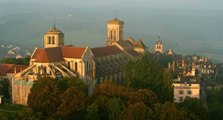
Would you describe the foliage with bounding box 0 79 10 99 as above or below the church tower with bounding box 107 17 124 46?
below

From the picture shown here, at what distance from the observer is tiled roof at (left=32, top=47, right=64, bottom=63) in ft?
149

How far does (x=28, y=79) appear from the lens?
44.6 meters

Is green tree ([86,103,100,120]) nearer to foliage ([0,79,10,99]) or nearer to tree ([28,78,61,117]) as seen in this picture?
tree ([28,78,61,117])

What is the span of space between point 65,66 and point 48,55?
285cm

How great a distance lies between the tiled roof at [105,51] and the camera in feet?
179

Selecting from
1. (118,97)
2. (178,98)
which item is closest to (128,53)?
(178,98)

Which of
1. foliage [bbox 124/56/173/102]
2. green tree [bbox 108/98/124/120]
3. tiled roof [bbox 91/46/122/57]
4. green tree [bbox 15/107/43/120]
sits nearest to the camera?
green tree [bbox 15/107/43/120]

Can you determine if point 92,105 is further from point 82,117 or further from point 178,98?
point 178,98

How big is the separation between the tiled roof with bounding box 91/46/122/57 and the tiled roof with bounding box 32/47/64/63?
7099mm

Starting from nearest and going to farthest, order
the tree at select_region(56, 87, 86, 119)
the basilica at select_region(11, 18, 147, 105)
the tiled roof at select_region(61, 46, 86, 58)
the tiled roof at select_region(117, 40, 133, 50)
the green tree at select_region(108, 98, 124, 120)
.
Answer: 1. the green tree at select_region(108, 98, 124, 120)
2. the tree at select_region(56, 87, 86, 119)
3. the basilica at select_region(11, 18, 147, 105)
4. the tiled roof at select_region(61, 46, 86, 58)
5. the tiled roof at select_region(117, 40, 133, 50)

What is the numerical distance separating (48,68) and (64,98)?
33.0 feet

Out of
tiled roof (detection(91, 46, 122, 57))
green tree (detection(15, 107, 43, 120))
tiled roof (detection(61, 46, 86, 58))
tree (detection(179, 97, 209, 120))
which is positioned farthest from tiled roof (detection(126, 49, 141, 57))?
green tree (detection(15, 107, 43, 120))

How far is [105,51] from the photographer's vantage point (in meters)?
57.1

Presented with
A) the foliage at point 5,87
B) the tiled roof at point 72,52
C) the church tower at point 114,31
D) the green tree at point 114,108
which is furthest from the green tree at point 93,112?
the church tower at point 114,31
